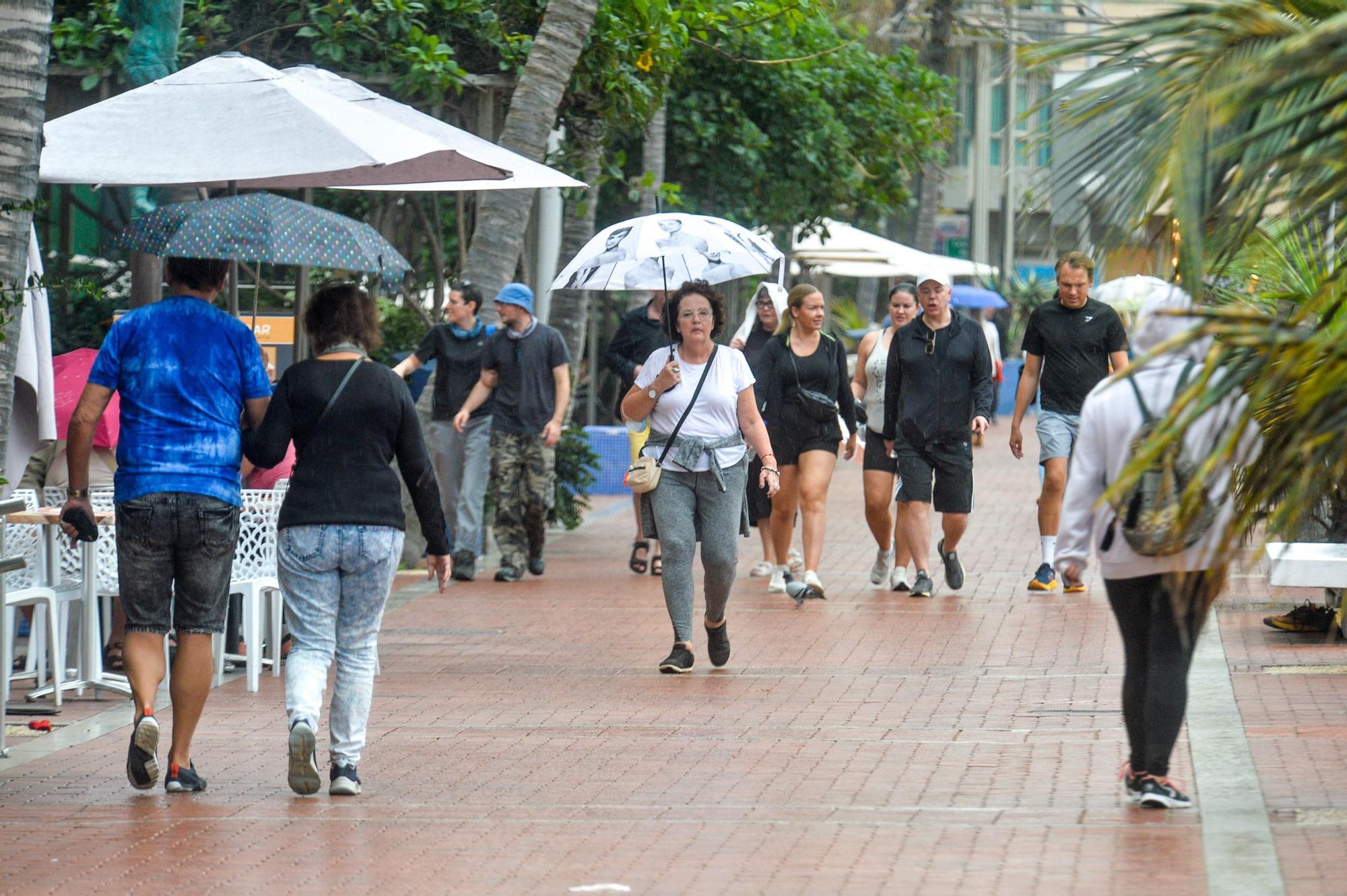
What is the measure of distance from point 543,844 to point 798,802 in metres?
0.98

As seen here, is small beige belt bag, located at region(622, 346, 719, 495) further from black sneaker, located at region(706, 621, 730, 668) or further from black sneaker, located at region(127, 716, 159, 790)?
black sneaker, located at region(127, 716, 159, 790)

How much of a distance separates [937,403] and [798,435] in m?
0.86

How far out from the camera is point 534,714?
8.46 m

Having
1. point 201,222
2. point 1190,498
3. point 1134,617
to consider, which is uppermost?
point 201,222

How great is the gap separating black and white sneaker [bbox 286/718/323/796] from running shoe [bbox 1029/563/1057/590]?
6739 millimetres

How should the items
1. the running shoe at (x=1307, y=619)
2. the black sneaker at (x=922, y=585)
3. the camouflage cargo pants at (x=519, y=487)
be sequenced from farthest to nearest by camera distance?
the camouflage cargo pants at (x=519, y=487)
the black sneaker at (x=922, y=585)
the running shoe at (x=1307, y=619)

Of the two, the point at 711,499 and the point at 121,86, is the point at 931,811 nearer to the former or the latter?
the point at 711,499

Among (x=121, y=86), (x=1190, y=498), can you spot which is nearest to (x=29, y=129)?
(x=1190, y=498)

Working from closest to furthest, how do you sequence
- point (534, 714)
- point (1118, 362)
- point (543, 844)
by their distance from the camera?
point (543, 844), point (534, 714), point (1118, 362)

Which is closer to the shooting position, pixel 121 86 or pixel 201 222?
pixel 201 222

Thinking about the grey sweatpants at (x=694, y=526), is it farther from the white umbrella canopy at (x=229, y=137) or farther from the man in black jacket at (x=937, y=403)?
the man in black jacket at (x=937, y=403)

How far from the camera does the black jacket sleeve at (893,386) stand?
39.7 feet

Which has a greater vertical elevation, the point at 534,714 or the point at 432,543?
the point at 432,543

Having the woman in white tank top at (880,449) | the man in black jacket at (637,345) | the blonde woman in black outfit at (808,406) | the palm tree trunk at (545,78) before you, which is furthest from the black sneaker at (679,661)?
the palm tree trunk at (545,78)
